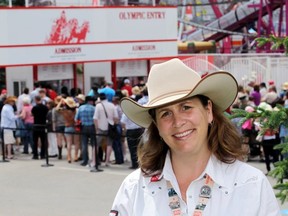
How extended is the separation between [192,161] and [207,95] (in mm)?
305

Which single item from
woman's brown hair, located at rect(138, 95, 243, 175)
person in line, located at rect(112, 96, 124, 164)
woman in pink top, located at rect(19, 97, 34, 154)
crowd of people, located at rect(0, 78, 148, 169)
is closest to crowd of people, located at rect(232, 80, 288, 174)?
crowd of people, located at rect(0, 78, 148, 169)

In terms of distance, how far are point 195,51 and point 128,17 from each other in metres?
22.5

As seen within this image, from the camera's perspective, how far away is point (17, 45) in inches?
877

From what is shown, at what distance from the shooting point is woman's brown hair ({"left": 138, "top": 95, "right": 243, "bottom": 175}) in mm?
3361

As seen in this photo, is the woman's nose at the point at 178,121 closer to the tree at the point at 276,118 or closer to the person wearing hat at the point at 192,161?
the person wearing hat at the point at 192,161

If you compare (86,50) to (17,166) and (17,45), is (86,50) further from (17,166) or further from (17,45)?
(17,166)

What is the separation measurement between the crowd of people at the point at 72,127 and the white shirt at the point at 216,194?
37.7 ft

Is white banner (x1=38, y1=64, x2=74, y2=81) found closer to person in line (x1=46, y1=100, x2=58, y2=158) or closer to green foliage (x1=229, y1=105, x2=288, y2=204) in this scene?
person in line (x1=46, y1=100, x2=58, y2=158)

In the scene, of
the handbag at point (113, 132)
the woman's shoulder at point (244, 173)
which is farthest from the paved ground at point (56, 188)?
the woman's shoulder at point (244, 173)

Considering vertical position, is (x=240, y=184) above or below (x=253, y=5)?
below

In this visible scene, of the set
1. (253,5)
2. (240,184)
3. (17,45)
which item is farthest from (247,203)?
(253,5)

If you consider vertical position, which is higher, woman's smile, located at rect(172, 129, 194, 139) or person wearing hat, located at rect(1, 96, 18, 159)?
woman's smile, located at rect(172, 129, 194, 139)

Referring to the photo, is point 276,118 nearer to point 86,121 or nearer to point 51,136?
point 86,121

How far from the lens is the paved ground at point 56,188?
11.9 meters
